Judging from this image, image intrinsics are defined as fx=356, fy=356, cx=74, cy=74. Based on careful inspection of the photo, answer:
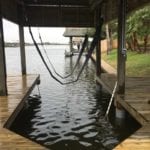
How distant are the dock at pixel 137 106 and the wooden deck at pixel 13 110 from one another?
131 centimetres

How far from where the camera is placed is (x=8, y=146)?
5.04m

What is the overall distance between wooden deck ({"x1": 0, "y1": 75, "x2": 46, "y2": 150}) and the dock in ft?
4.31

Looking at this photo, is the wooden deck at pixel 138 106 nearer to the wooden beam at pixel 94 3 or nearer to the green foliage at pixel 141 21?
the wooden beam at pixel 94 3

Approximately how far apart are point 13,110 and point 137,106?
2591 mm

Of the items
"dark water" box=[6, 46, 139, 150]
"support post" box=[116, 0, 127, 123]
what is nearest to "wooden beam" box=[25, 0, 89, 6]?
"dark water" box=[6, 46, 139, 150]

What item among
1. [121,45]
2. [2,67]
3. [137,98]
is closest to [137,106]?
[137,98]

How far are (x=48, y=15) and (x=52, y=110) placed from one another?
4.71 metres

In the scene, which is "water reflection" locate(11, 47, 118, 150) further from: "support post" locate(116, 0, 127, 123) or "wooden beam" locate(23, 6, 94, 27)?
"wooden beam" locate(23, 6, 94, 27)

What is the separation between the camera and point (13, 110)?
7336mm

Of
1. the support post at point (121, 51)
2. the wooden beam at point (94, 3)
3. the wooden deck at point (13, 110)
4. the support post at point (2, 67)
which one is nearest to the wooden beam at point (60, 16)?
the wooden beam at point (94, 3)

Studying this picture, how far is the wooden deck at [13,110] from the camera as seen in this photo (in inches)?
200

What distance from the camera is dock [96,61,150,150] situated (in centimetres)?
504

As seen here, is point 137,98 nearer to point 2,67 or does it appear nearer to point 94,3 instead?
point 2,67

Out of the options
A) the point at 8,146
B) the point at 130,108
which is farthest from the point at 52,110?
the point at 8,146
